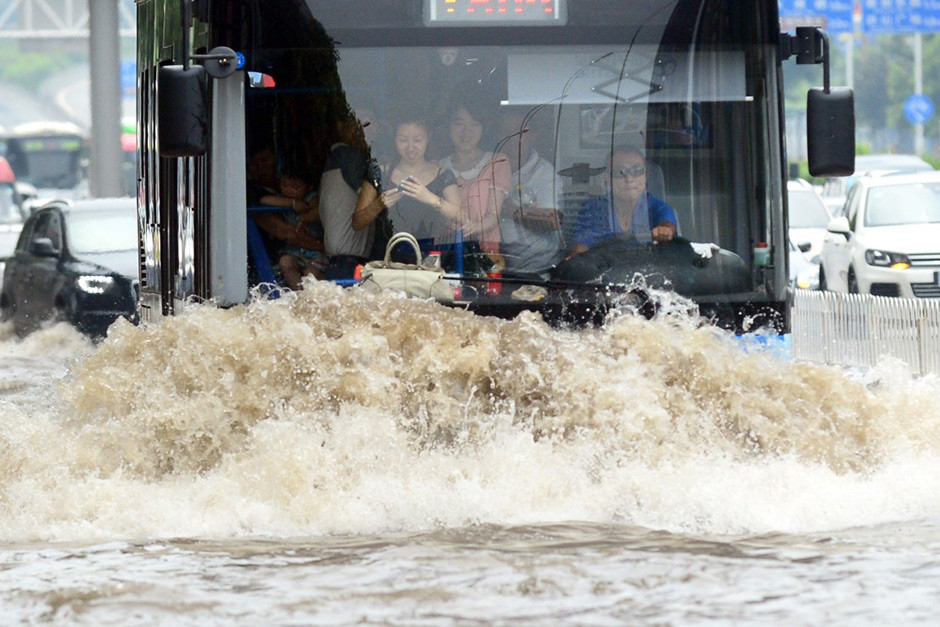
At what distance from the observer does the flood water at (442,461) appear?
24.6ft

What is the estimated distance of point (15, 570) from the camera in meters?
7.51

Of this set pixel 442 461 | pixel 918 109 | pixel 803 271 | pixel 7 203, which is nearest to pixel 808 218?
pixel 803 271

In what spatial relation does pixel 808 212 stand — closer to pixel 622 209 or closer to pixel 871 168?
pixel 871 168

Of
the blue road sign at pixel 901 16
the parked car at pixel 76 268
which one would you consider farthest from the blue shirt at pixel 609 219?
the blue road sign at pixel 901 16

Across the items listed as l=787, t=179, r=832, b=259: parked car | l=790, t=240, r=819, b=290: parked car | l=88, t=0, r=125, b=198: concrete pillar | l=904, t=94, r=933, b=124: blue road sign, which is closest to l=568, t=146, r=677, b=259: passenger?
l=790, t=240, r=819, b=290: parked car

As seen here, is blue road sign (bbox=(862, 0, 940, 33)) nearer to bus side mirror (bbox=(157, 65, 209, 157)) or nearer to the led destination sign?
the led destination sign

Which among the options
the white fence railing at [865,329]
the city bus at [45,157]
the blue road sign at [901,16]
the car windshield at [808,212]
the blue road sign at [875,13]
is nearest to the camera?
the white fence railing at [865,329]

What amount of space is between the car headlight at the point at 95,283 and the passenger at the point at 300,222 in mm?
11103

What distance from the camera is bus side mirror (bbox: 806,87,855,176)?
28.5 feet

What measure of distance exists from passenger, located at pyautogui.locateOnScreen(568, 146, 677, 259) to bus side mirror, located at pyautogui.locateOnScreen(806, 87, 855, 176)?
784 mm

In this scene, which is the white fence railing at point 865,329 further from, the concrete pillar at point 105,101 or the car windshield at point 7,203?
the car windshield at point 7,203

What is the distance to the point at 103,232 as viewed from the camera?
20188 mm

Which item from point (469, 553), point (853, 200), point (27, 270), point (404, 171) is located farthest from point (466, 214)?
point (853, 200)

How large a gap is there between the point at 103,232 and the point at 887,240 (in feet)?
29.0
